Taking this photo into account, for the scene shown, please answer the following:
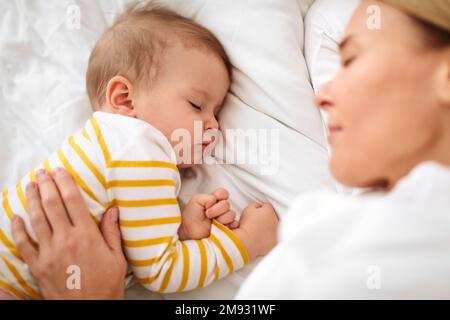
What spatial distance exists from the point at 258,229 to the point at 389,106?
0.45 metres

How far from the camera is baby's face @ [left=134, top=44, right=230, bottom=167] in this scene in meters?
1.09

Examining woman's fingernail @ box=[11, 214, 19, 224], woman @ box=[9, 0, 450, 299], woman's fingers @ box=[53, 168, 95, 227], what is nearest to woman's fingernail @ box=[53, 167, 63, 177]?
woman's fingers @ box=[53, 168, 95, 227]

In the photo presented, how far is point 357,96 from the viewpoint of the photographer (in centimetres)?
75

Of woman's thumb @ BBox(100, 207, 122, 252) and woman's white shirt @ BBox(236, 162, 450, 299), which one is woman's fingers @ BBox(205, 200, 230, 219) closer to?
woman's thumb @ BBox(100, 207, 122, 252)

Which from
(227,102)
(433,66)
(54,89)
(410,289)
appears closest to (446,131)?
(433,66)

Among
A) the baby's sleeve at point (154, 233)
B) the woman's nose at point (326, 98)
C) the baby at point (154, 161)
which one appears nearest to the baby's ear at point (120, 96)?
the baby at point (154, 161)

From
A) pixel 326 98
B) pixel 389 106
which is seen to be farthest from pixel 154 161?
pixel 389 106

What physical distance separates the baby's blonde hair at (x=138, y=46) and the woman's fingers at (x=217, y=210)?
0.35 m

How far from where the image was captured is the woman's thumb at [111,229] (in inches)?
38.1

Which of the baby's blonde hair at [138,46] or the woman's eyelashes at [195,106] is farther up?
the baby's blonde hair at [138,46]

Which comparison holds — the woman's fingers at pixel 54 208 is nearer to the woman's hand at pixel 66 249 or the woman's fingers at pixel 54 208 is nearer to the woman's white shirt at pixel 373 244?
the woman's hand at pixel 66 249

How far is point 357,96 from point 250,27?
20.7 inches

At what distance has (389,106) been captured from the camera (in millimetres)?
718
